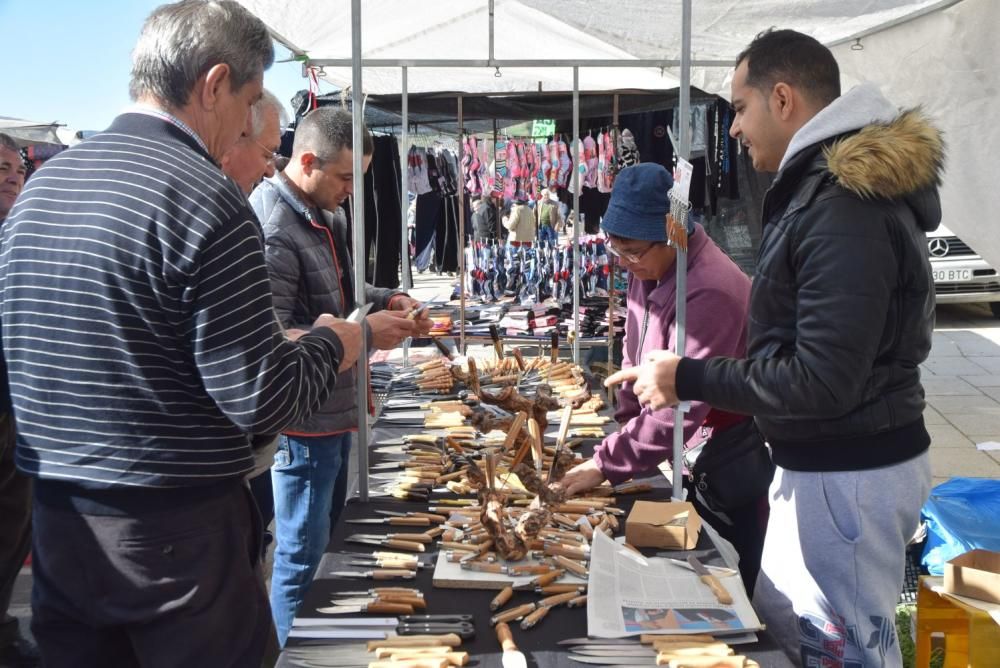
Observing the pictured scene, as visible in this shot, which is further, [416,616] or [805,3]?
[805,3]

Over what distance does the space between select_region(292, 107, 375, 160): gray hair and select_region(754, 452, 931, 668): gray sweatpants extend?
1.74 metres

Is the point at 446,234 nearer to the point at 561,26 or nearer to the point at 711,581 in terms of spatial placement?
the point at 561,26

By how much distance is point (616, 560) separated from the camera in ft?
6.07

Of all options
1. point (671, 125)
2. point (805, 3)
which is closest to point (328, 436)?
point (805, 3)

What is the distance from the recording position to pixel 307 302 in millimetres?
2676

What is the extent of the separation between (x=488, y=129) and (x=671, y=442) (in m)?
5.28

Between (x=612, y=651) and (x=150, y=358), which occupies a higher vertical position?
(x=150, y=358)

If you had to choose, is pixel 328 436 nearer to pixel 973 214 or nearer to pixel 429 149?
pixel 973 214

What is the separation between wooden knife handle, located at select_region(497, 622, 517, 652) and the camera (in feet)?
4.88

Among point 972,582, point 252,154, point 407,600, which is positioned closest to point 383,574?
point 407,600

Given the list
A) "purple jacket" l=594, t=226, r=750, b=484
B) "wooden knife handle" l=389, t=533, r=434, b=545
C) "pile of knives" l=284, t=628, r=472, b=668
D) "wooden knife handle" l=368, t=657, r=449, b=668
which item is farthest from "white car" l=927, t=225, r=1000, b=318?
"wooden knife handle" l=368, t=657, r=449, b=668

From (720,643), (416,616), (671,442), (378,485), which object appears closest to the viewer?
(720,643)

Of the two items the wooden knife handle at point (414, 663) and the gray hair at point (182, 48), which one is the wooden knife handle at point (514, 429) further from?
the gray hair at point (182, 48)

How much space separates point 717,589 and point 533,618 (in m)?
0.39
